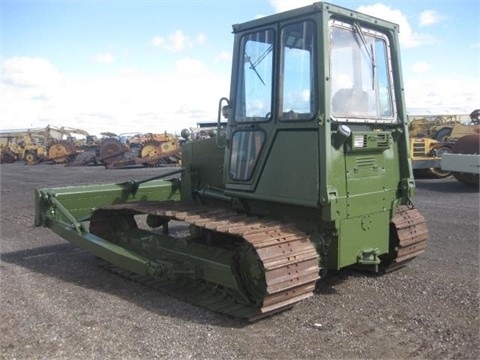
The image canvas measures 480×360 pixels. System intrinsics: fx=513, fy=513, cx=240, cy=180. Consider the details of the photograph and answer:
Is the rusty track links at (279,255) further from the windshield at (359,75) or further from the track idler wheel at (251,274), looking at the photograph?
the windshield at (359,75)

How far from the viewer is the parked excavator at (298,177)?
471 cm

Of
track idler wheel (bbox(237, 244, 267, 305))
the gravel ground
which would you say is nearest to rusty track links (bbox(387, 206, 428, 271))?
the gravel ground

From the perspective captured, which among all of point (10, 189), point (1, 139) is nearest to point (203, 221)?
point (10, 189)

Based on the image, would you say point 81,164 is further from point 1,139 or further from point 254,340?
point 254,340

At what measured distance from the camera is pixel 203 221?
4984mm

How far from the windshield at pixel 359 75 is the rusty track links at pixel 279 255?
4.05 feet

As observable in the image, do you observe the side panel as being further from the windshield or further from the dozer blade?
the windshield

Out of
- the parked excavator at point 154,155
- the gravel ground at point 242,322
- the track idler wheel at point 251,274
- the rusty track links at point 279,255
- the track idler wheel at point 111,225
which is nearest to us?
the gravel ground at point 242,322

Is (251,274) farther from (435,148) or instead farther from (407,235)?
(435,148)

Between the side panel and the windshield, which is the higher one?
the windshield

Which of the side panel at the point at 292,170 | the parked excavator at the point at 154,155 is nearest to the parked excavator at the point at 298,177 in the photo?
the side panel at the point at 292,170

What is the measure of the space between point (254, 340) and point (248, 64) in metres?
2.83

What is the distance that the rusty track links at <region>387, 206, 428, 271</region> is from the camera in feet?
18.6

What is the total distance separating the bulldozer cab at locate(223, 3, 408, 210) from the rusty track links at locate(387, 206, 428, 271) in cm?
102
